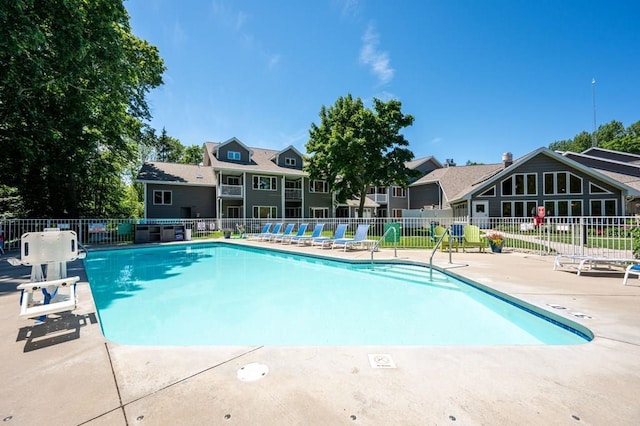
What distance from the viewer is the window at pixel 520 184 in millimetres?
21795

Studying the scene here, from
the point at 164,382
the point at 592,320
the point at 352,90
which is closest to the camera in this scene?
the point at 164,382

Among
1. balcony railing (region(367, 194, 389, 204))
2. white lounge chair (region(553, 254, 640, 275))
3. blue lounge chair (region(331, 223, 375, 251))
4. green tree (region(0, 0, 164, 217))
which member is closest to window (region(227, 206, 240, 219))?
green tree (region(0, 0, 164, 217))


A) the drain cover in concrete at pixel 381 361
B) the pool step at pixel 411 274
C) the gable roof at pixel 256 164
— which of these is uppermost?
the gable roof at pixel 256 164

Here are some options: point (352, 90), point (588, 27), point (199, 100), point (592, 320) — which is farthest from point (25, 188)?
point (588, 27)

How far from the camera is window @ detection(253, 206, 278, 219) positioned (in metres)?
26.8

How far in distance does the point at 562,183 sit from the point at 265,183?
24.5m

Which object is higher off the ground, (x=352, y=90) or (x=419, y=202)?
(x=352, y=90)

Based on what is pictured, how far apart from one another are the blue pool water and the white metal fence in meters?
3.79

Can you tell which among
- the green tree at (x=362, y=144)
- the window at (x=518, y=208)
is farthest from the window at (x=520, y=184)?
the green tree at (x=362, y=144)

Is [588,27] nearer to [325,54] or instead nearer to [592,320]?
[325,54]

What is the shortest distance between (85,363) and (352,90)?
2552cm

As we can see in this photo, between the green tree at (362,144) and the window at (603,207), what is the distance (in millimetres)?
12864

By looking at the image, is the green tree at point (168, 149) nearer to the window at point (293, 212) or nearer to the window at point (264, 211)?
the window at point (264, 211)

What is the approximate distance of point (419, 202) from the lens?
33.8 m
